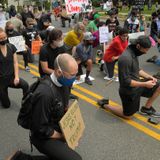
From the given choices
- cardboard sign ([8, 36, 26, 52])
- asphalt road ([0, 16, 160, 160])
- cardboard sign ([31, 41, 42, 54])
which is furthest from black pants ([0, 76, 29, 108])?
cardboard sign ([31, 41, 42, 54])

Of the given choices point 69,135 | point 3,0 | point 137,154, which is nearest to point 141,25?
point 137,154

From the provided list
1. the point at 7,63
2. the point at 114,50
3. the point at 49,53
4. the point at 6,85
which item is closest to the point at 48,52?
the point at 49,53

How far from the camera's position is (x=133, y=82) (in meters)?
5.38

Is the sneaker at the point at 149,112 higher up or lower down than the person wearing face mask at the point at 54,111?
lower down

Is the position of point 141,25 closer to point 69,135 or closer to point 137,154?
point 137,154

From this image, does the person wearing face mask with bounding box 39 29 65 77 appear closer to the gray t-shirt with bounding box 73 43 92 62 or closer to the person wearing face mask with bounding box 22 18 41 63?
the gray t-shirt with bounding box 73 43 92 62

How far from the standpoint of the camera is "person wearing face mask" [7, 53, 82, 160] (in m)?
3.45

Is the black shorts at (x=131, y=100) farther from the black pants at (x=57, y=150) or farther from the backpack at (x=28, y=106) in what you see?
the backpack at (x=28, y=106)

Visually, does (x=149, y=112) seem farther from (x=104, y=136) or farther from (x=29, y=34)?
(x=29, y=34)

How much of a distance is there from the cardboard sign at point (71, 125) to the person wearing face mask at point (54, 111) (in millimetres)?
87

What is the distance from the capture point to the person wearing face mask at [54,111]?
136 inches

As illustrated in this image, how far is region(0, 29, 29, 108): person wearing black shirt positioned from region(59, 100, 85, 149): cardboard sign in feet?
8.64

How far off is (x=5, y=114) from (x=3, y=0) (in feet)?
152

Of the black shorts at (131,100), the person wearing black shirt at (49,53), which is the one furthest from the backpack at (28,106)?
the person wearing black shirt at (49,53)
